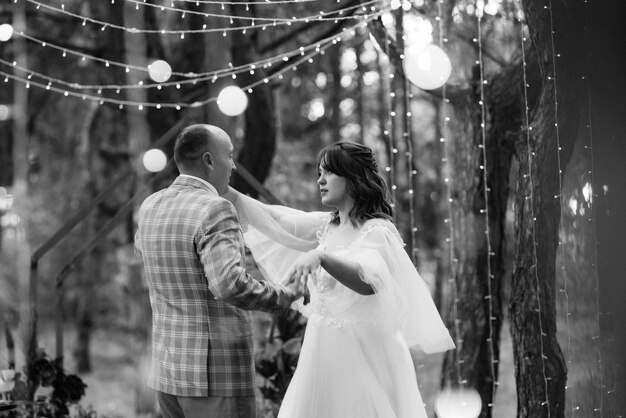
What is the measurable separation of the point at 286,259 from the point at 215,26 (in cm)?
369

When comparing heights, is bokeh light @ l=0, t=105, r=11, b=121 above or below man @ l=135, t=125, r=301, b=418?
above

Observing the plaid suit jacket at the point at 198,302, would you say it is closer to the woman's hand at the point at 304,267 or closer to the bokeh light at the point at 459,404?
the woman's hand at the point at 304,267

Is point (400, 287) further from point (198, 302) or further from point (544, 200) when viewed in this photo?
point (544, 200)

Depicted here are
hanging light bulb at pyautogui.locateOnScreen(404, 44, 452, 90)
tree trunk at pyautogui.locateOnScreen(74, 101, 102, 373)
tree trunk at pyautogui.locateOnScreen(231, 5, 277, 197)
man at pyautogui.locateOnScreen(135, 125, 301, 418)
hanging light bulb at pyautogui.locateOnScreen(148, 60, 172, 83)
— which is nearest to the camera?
man at pyautogui.locateOnScreen(135, 125, 301, 418)

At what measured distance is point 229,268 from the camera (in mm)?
2883

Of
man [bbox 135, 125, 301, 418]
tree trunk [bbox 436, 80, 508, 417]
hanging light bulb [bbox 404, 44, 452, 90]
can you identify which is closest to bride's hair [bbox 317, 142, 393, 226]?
man [bbox 135, 125, 301, 418]

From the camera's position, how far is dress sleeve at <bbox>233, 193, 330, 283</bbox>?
3.77 metres

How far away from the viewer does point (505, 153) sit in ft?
17.7

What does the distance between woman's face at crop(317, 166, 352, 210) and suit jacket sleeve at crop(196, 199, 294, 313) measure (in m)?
0.44

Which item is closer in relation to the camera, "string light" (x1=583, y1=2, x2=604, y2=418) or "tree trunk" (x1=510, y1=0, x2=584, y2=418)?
"string light" (x1=583, y1=2, x2=604, y2=418)

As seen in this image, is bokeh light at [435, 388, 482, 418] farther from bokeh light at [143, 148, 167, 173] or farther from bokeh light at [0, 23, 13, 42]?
bokeh light at [0, 23, 13, 42]

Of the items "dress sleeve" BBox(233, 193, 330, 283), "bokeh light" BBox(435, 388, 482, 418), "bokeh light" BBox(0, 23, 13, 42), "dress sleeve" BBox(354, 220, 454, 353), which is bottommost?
"bokeh light" BBox(435, 388, 482, 418)

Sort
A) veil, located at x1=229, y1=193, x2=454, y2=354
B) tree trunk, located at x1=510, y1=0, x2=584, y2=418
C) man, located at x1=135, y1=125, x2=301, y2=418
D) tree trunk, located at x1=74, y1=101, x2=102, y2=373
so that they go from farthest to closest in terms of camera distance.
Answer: tree trunk, located at x1=74, y1=101, x2=102, y2=373 → tree trunk, located at x1=510, y1=0, x2=584, y2=418 → veil, located at x1=229, y1=193, x2=454, y2=354 → man, located at x1=135, y1=125, x2=301, y2=418

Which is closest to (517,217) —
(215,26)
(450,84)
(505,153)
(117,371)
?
(505,153)
